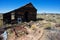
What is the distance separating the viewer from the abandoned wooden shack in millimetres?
24516

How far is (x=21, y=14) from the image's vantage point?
2511 centimetres

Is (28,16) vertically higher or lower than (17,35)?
higher

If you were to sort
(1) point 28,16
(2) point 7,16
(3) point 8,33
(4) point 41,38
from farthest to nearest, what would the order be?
(1) point 28,16
(2) point 7,16
(3) point 8,33
(4) point 41,38

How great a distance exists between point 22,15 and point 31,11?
2394mm

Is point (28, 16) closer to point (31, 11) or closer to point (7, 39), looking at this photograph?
point (31, 11)

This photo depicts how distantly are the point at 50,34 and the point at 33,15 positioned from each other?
16.4 m

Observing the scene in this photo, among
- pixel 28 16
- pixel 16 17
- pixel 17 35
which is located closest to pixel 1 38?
pixel 17 35

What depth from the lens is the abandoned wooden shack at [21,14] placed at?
24.5 m

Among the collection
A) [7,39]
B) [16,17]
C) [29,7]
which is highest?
[29,7]

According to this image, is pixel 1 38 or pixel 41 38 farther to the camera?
pixel 1 38

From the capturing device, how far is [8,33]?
1243cm

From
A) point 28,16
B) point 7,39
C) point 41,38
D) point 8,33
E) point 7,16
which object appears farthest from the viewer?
point 28,16

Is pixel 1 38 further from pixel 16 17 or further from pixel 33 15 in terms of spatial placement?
pixel 33 15

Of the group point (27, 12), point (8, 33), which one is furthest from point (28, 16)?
point (8, 33)
